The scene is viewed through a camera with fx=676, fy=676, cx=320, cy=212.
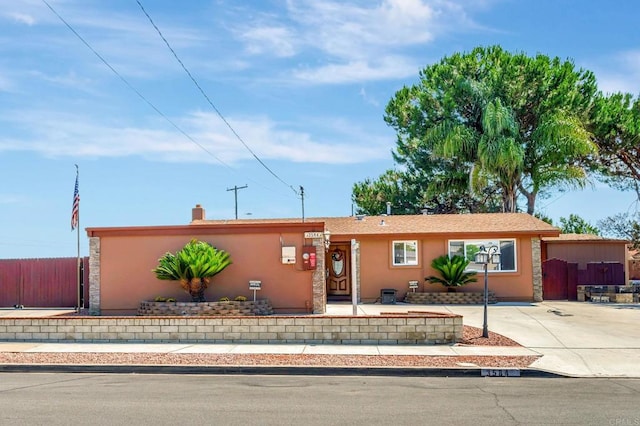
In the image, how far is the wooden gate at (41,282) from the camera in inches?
979

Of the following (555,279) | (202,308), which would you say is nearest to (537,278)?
(555,279)

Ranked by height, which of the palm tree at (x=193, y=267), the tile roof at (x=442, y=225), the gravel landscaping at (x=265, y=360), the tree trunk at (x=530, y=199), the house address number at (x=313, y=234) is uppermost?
the tree trunk at (x=530, y=199)

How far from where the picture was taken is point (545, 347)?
50.9ft

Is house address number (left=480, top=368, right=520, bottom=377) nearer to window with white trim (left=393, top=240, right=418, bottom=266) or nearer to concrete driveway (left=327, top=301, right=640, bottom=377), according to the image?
concrete driveway (left=327, top=301, right=640, bottom=377)

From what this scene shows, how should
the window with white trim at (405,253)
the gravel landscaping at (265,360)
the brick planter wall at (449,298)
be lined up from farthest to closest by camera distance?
1. the window with white trim at (405,253)
2. the brick planter wall at (449,298)
3. the gravel landscaping at (265,360)

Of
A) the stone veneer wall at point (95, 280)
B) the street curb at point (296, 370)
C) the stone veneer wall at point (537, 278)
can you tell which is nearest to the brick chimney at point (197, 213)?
the stone veneer wall at point (95, 280)

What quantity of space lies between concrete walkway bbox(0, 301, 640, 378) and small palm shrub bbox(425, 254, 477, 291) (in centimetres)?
420

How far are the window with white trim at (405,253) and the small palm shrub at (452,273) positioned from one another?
910mm

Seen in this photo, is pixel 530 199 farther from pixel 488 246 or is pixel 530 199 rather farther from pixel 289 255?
pixel 289 255

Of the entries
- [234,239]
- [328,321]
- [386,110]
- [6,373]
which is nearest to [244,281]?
[234,239]

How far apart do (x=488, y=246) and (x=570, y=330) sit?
8.17 metres

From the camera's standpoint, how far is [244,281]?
22.3m

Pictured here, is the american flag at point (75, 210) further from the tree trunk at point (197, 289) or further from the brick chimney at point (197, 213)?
the brick chimney at point (197, 213)

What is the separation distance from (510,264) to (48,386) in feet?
63.0
